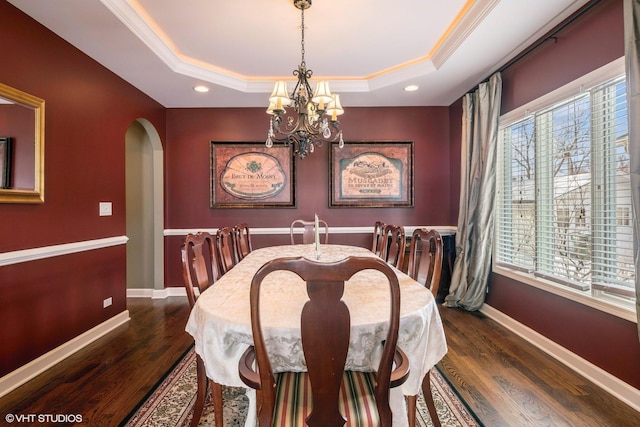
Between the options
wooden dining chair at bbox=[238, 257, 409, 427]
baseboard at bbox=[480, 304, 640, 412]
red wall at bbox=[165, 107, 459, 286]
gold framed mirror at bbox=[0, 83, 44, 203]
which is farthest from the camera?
red wall at bbox=[165, 107, 459, 286]

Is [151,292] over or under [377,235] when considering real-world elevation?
under

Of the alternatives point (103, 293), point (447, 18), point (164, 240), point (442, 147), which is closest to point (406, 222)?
point (442, 147)

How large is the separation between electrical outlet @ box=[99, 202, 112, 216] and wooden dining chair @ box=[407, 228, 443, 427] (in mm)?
2857

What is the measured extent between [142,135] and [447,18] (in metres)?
3.76

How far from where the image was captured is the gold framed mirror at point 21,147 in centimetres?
196

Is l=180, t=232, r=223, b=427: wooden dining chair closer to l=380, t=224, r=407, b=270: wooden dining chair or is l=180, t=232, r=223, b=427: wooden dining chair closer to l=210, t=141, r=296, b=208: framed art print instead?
l=380, t=224, r=407, b=270: wooden dining chair

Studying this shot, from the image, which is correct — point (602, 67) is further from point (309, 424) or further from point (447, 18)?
point (309, 424)

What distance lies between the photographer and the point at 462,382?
202 cm

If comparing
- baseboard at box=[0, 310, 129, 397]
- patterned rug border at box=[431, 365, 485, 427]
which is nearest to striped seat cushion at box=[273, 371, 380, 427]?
patterned rug border at box=[431, 365, 485, 427]

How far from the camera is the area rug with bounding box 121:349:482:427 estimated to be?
1.67 metres

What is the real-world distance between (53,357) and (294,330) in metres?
2.37

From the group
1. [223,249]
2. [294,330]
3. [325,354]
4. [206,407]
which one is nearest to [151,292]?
[223,249]

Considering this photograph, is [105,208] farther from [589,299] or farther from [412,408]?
[589,299]

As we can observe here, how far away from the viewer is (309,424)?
3.13ft
